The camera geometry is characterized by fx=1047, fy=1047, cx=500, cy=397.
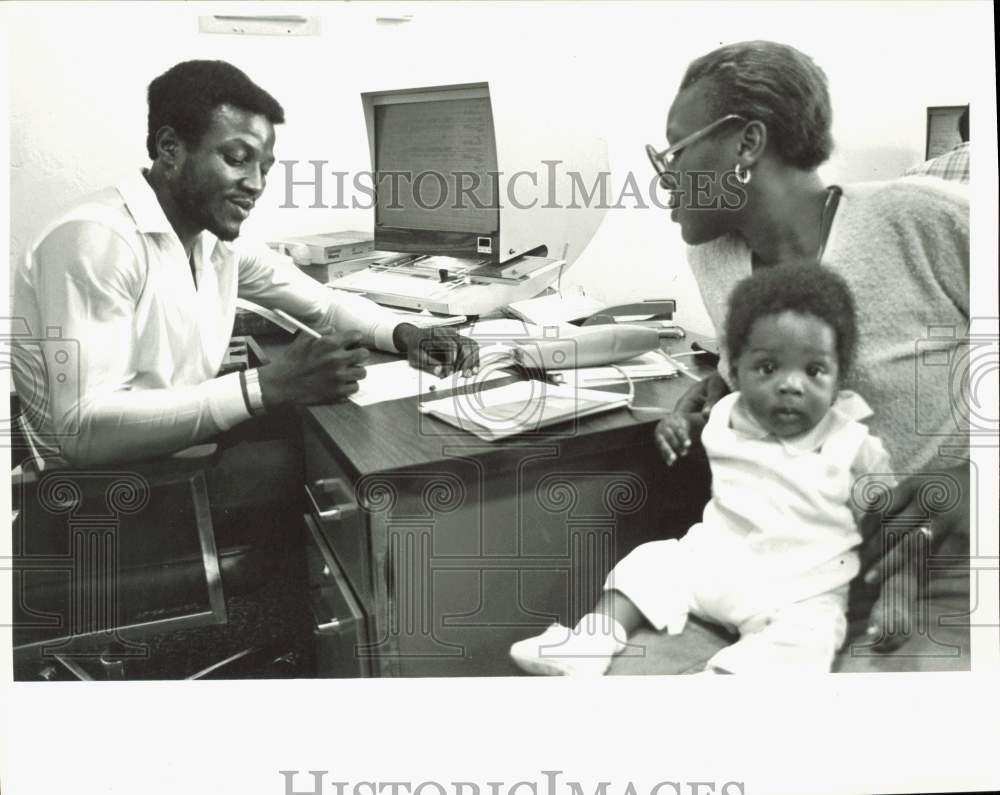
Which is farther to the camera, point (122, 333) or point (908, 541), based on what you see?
point (908, 541)

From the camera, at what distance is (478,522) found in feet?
5.47

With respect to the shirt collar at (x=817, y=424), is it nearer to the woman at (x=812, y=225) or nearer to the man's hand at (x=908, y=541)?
the woman at (x=812, y=225)

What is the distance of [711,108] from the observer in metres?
1.65

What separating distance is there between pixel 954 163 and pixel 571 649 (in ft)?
3.28

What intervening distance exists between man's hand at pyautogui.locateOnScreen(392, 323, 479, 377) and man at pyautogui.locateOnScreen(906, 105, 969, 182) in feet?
2.49

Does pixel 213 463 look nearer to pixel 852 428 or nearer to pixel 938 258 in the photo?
pixel 852 428

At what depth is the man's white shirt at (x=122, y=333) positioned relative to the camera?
1.61m

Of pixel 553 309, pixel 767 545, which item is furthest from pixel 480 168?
pixel 767 545

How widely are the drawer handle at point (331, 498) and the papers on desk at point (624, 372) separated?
0.37 m

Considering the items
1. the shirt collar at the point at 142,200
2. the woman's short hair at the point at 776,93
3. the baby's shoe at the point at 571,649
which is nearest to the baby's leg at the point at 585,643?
the baby's shoe at the point at 571,649

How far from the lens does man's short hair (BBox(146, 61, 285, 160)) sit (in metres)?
1.62

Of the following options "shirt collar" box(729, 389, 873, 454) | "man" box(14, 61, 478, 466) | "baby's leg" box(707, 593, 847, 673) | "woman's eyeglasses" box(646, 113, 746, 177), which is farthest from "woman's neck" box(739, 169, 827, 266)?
"man" box(14, 61, 478, 466)

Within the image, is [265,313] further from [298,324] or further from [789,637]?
[789,637]

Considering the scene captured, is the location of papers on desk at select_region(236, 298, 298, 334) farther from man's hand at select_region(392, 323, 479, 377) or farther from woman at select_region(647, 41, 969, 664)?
woman at select_region(647, 41, 969, 664)
